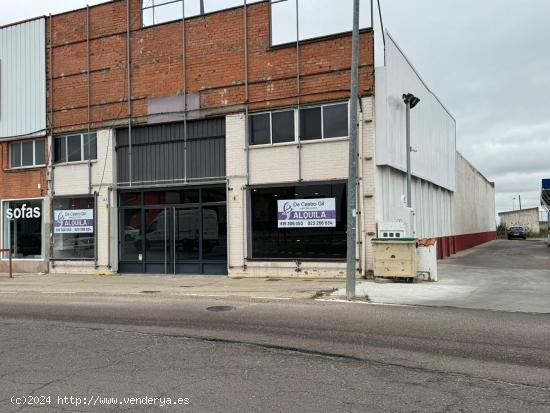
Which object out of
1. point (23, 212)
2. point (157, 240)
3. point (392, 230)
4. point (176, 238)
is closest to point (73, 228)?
point (23, 212)

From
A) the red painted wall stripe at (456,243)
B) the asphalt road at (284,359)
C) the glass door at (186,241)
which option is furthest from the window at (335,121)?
the red painted wall stripe at (456,243)

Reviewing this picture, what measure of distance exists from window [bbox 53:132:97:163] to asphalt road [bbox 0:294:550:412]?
1047 cm

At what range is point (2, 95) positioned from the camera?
21938mm

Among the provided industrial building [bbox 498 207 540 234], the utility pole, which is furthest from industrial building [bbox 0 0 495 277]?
industrial building [bbox 498 207 540 234]

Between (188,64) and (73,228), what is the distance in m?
7.57

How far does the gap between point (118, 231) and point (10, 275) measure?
13.8 feet

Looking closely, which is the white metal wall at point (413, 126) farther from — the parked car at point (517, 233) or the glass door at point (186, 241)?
the parked car at point (517, 233)

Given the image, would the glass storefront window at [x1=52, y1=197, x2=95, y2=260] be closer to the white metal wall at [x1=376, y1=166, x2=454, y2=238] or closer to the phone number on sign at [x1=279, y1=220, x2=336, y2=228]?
the phone number on sign at [x1=279, y1=220, x2=336, y2=228]

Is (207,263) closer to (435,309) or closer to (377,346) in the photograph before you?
(435,309)

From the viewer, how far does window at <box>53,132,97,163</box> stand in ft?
66.4

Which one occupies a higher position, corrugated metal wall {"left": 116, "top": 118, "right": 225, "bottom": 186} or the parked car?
corrugated metal wall {"left": 116, "top": 118, "right": 225, "bottom": 186}

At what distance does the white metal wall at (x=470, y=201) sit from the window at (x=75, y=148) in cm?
2231

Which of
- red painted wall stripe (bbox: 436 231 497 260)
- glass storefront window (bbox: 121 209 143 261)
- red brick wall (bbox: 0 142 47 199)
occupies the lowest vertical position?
red painted wall stripe (bbox: 436 231 497 260)

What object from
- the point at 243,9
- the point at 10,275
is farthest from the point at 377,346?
→ the point at 10,275
